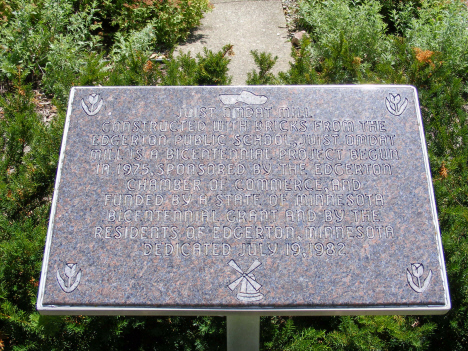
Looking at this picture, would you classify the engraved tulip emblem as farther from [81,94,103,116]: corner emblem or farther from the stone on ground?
the stone on ground

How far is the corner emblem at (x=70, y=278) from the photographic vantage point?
2270mm

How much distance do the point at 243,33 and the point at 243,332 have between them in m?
4.66

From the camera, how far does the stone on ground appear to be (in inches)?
222

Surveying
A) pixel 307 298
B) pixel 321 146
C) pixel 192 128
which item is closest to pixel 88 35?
pixel 192 128

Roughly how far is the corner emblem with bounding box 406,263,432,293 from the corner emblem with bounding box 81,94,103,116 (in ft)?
6.87

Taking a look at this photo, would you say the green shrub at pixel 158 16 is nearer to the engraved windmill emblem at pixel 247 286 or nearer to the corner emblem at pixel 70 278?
the corner emblem at pixel 70 278

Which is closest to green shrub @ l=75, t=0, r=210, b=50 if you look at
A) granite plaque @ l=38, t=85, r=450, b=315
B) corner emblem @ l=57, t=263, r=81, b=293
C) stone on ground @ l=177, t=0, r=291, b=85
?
stone on ground @ l=177, t=0, r=291, b=85

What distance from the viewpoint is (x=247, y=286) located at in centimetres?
226

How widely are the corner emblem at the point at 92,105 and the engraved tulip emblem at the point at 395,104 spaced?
184 cm

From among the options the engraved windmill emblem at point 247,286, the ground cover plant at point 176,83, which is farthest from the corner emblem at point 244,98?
the ground cover plant at point 176,83

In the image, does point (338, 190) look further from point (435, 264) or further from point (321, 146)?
point (435, 264)

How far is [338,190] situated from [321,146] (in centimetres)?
29

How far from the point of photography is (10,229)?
313 centimetres

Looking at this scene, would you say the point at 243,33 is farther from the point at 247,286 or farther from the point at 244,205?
the point at 247,286
